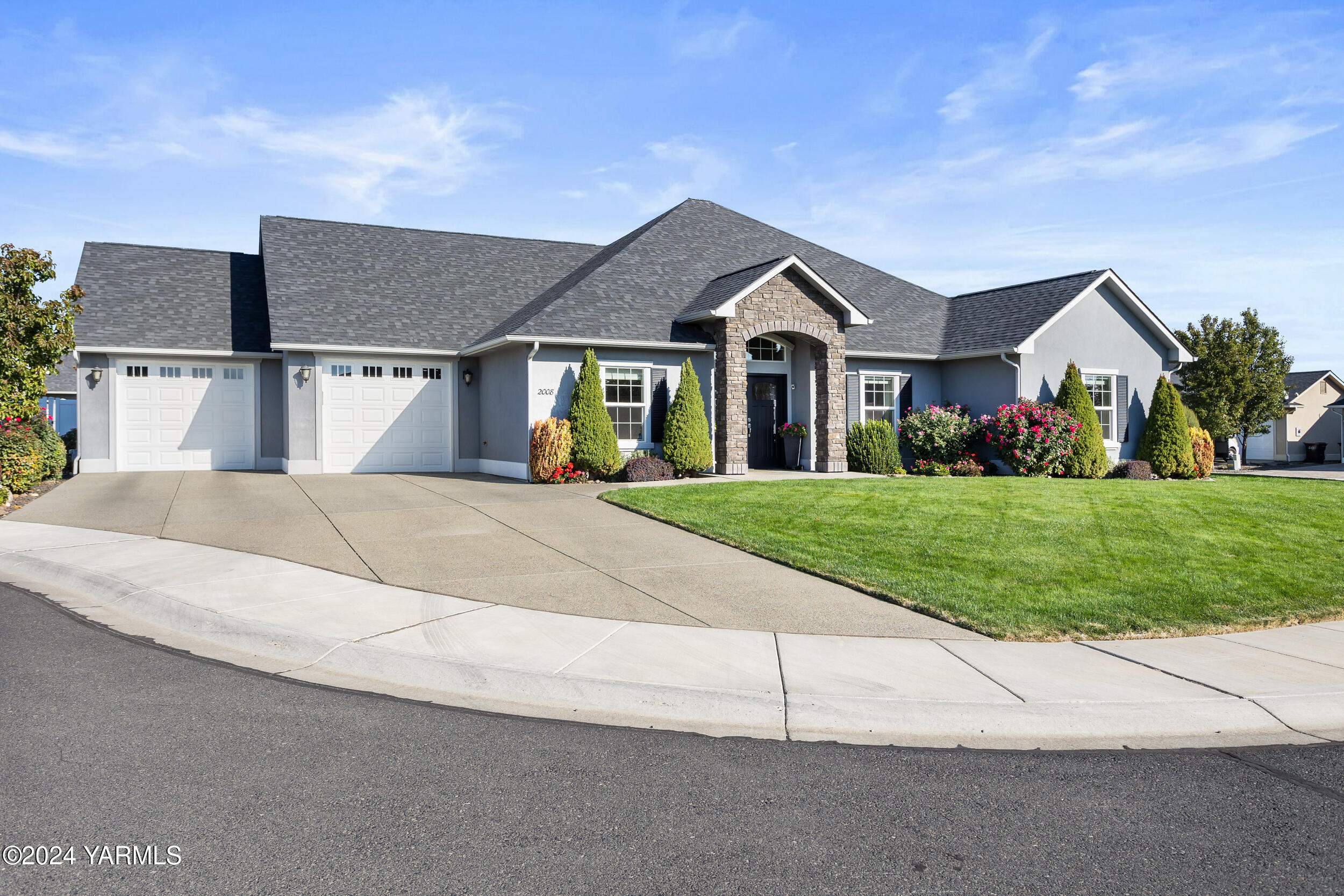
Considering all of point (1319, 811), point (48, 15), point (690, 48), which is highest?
point (690, 48)

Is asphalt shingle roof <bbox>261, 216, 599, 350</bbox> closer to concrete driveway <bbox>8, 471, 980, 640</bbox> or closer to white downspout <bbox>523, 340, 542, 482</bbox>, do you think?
white downspout <bbox>523, 340, 542, 482</bbox>

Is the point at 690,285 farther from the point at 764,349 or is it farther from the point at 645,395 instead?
the point at 645,395

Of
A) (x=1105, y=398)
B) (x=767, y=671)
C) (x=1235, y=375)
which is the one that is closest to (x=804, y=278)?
(x=1105, y=398)

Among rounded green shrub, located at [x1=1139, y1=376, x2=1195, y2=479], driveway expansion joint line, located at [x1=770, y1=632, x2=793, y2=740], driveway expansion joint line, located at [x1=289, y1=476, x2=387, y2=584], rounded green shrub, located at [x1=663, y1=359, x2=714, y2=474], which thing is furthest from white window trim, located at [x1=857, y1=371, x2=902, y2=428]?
driveway expansion joint line, located at [x1=770, y1=632, x2=793, y2=740]

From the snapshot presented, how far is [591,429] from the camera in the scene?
61.1 feet

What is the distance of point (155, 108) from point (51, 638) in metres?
13.1

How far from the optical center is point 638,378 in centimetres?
1995

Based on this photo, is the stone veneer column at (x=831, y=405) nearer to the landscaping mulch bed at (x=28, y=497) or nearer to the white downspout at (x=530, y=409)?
the white downspout at (x=530, y=409)

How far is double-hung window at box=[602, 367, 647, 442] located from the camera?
64.4 feet

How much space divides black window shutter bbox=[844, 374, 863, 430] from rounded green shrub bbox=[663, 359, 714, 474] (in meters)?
4.62

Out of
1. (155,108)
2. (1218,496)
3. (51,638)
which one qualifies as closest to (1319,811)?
(51,638)

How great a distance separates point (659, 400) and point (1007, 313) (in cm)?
1052

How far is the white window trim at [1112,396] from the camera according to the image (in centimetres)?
2289

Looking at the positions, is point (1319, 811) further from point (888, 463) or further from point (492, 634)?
point (888, 463)
